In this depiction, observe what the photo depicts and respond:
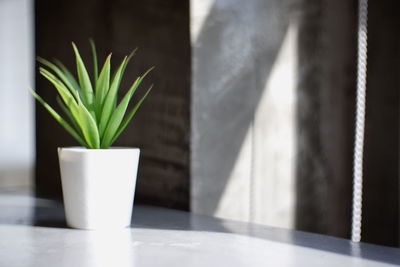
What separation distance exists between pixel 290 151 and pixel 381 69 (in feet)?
1.40

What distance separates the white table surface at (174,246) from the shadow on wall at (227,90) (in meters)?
0.20

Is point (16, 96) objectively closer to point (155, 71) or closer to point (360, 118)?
point (155, 71)

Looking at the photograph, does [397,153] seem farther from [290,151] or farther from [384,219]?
[290,151]

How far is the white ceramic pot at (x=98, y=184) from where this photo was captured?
122cm

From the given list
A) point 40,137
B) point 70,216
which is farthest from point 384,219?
point 40,137

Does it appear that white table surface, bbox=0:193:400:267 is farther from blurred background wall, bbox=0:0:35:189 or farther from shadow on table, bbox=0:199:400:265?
blurred background wall, bbox=0:0:35:189

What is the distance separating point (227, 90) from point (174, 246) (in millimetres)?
638

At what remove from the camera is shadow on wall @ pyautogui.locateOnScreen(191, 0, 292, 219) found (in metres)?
1.57

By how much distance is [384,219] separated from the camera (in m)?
1.93

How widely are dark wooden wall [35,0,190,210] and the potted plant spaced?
34 centimetres

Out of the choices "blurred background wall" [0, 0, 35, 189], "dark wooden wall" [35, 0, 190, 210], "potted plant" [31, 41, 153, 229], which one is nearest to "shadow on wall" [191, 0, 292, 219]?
"dark wooden wall" [35, 0, 190, 210]

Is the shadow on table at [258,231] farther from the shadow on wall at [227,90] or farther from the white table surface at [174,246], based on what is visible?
the shadow on wall at [227,90]

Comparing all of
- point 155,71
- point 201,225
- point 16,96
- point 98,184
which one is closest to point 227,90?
point 155,71

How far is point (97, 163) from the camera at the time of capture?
1223mm
